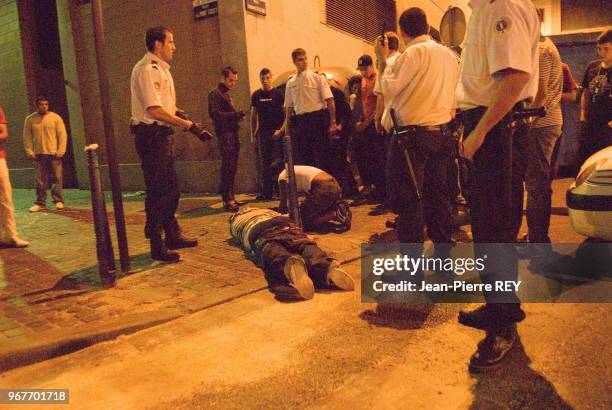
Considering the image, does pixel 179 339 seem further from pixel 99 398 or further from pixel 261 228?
pixel 261 228

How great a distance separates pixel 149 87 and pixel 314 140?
3.11 meters

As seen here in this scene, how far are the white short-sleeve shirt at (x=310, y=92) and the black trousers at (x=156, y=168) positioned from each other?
281cm

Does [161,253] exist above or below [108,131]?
below

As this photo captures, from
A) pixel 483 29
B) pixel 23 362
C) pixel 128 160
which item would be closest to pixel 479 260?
pixel 483 29

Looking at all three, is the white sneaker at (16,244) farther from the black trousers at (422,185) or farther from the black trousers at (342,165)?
the black trousers at (422,185)

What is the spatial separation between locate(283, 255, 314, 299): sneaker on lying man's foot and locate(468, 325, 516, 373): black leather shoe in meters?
1.38

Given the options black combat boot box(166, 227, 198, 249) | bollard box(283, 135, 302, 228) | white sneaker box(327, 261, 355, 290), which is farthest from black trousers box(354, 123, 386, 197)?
white sneaker box(327, 261, 355, 290)

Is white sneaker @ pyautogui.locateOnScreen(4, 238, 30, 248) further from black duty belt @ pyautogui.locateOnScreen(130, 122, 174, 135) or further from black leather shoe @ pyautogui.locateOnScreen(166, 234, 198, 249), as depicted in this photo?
black duty belt @ pyautogui.locateOnScreen(130, 122, 174, 135)

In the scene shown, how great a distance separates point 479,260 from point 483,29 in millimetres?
1146

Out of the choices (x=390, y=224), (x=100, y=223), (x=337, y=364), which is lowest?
(x=337, y=364)

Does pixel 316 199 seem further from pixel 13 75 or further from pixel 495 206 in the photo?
pixel 13 75

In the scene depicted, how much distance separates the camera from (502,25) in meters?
2.37

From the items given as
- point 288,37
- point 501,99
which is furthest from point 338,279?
point 288,37

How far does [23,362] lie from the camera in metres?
2.89
